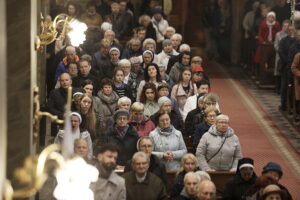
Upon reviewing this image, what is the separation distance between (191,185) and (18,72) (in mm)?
2525

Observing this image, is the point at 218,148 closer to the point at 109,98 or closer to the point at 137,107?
the point at 137,107

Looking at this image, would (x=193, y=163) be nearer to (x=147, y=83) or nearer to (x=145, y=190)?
(x=145, y=190)

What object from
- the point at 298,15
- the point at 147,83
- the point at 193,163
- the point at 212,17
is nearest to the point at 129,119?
the point at 147,83

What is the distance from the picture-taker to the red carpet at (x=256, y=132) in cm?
1569

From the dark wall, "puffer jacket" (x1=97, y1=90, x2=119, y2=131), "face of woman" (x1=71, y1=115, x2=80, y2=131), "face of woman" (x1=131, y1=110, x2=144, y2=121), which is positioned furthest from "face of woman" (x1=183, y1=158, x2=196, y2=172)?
"puffer jacket" (x1=97, y1=90, x2=119, y2=131)

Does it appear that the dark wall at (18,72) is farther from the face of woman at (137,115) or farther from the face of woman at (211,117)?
the face of woman at (211,117)

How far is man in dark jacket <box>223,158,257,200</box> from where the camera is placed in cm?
1199

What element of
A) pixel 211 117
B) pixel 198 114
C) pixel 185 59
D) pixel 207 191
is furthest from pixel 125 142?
pixel 185 59

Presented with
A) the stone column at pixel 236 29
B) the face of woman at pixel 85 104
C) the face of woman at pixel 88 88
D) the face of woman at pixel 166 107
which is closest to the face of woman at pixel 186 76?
the face of woman at pixel 88 88

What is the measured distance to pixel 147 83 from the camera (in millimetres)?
15305

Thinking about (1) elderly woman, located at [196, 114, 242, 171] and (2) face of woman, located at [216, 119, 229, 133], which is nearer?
(2) face of woman, located at [216, 119, 229, 133]

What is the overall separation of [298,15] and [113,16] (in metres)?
4.65

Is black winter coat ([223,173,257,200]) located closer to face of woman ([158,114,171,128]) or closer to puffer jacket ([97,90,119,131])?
face of woman ([158,114,171,128])

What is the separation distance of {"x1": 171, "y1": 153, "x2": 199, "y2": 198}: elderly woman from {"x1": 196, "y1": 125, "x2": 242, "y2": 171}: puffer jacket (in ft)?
4.81
